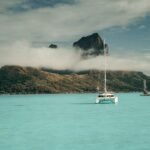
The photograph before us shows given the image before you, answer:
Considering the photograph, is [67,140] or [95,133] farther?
[95,133]

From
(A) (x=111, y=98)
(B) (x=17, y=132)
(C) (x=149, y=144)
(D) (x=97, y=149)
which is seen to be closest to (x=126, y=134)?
(C) (x=149, y=144)

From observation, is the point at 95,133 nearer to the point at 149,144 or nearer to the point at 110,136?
the point at 110,136

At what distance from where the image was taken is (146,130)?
3137 inches

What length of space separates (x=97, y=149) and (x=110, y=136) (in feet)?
43.4

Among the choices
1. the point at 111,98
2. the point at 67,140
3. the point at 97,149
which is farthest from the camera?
the point at 111,98

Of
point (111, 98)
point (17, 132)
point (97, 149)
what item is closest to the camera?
point (97, 149)

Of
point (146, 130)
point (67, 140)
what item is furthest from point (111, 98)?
point (67, 140)

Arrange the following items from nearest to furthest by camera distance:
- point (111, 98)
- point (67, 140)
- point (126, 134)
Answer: point (67, 140), point (126, 134), point (111, 98)

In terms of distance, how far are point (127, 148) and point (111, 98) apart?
408ft

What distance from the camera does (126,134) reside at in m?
72.6

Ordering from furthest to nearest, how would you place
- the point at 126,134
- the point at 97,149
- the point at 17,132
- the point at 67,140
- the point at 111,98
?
the point at 111,98 < the point at 17,132 < the point at 126,134 < the point at 67,140 < the point at 97,149

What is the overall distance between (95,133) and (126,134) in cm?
621

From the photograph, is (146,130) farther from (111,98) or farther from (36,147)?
(111,98)

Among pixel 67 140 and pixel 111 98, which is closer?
pixel 67 140
